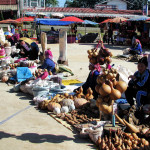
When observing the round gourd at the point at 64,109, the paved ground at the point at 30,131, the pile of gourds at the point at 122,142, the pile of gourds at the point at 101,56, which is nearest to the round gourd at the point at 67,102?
the round gourd at the point at 64,109

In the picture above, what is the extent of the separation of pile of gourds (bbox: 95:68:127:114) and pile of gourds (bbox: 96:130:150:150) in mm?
493

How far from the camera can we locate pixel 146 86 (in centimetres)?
558

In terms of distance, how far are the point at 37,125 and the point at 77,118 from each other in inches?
→ 33.8

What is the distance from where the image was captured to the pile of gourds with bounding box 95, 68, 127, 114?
4.82 meters

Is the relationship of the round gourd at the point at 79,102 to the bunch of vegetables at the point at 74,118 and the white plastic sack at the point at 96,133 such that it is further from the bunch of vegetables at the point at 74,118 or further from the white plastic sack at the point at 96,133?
the white plastic sack at the point at 96,133

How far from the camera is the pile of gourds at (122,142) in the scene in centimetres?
434

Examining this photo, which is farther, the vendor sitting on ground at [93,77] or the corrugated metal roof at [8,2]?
the corrugated metal roof at [8,2]

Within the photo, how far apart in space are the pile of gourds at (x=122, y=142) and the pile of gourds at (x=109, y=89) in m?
0.49

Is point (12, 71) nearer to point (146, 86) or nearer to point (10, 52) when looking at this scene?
point (10, 52)

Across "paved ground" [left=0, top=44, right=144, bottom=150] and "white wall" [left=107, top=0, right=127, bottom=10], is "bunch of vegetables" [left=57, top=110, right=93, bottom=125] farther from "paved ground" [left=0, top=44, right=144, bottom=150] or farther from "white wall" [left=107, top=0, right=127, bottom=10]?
"white wall" [left=107, top=0, right=127, bottom=10]

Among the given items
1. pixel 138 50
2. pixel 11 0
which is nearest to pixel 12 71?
pixel 138 50

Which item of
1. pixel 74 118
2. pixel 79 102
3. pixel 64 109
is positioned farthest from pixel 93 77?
pixel 74 118

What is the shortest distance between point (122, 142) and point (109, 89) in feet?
2.96

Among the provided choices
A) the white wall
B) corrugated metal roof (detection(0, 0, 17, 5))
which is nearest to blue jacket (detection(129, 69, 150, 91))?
corrugated metal roof (detection(0, 0, 17, 5))
